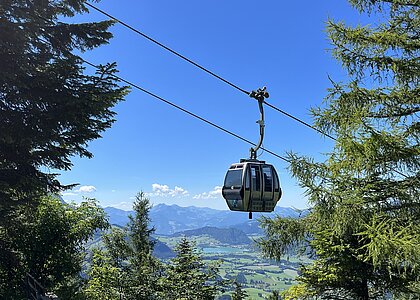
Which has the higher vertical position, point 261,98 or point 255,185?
point 261,98

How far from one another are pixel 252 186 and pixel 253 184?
4cm

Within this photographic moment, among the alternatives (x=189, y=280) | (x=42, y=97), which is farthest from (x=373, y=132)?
(x=42, y=97)

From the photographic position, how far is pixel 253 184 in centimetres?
544

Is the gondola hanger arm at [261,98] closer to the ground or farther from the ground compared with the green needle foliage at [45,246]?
farther from the ground

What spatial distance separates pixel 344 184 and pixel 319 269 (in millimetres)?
5543

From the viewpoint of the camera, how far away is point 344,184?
6.44 metres

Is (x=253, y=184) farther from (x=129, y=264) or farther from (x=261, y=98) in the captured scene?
(x=129, y=264)

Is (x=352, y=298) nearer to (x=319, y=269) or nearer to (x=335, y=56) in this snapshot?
(x=319, y=269)

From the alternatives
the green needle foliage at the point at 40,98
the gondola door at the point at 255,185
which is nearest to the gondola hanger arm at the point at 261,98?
the gondola door at the point at 255,185

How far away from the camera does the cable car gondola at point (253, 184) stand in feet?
17.7

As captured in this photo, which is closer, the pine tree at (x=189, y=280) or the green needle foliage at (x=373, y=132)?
the green needle foliage at (x=373, y=132)

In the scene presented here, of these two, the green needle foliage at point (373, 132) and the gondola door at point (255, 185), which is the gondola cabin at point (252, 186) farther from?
the green needle foliage at point (373, 132)

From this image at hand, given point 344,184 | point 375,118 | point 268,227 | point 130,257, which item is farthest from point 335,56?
point 130,257

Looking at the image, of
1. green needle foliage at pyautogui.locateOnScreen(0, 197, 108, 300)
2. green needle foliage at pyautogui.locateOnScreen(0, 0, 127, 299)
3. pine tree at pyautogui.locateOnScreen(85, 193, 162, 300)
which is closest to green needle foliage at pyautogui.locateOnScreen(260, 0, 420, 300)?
green needle foliage at pyautogui.locateOnScreen(0, 0, 127, 299)
